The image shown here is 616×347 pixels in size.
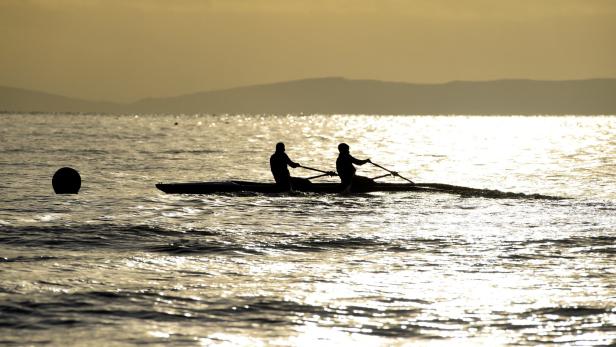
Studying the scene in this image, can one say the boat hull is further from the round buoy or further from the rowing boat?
the round buoy

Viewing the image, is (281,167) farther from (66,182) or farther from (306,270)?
(306,270)

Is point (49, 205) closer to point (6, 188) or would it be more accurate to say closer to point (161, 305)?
point (6, 188)

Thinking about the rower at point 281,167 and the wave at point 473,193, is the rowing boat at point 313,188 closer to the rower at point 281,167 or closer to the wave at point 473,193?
the wave at point 473,193

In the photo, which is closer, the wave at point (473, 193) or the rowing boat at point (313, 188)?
the rowing boat at point (313, 188)

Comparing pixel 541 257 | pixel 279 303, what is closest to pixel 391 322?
pixel 279 303

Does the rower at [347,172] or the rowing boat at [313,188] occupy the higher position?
the rower at [347,172]

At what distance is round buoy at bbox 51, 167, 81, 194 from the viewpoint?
33438 mm

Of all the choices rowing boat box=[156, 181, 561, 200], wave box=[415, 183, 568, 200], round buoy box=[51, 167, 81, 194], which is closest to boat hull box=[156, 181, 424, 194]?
rowing boat box=[156, 181, 561, 200]

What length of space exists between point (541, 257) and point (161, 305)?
8387 mm

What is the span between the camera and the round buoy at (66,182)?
1316 inches

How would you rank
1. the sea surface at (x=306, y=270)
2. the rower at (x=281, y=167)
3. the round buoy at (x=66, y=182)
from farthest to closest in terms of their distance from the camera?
the round buoy at (x=66, y=182) < the rower at (x=281, y=167) < the sea surface at (x=306, y=270)

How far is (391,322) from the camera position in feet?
43.1

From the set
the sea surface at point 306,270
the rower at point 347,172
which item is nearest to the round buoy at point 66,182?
the sea surface at point 306,270

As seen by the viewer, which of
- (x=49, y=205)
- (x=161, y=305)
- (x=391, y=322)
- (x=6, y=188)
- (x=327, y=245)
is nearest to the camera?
(x=391, y=322)
